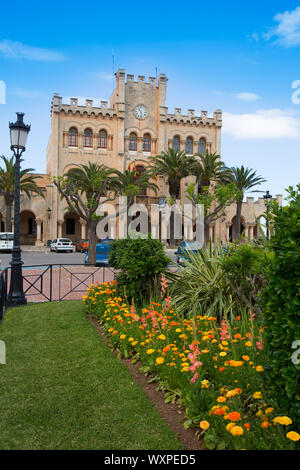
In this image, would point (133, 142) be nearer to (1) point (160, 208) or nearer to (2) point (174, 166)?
(2) point (174, 166)

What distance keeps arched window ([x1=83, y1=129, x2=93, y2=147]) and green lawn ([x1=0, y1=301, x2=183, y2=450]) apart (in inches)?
1452

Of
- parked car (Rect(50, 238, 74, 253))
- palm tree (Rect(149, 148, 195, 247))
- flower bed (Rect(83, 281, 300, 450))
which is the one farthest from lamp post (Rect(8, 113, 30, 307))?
palm tree (Rect(149, 148, 195, 247))

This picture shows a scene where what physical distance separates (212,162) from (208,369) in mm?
35096

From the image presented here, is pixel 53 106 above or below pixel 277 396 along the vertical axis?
above

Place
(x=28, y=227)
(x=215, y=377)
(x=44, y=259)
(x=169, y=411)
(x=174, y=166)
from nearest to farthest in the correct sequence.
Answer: (x=169, y=411)
(x=215, y=377)
(x=44, y=259)
(x=174, y=166)
(x=28, y=227)

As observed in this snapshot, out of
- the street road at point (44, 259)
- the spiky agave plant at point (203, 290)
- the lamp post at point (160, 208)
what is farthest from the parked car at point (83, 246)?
the spiky agave plant at point (203, 290)

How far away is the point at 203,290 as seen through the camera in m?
6.44

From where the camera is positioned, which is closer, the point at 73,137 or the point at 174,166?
the point at 174,166

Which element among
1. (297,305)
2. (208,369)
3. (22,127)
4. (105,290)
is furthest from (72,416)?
(22,127)

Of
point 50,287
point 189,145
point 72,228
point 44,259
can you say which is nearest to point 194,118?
point 189,145

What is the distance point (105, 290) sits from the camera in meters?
7.93

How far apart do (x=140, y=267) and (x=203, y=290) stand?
4.94 ft

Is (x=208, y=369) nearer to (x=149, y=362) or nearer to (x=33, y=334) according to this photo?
(x=149, y=362)

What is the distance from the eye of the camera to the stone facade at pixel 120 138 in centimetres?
3931
